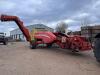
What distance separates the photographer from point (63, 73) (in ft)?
29.7

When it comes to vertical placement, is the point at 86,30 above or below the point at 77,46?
above

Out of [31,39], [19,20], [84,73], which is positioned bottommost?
[84,73]

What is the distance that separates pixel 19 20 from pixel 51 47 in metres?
4.07

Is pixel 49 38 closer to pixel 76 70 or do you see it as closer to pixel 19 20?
pixel 19 20

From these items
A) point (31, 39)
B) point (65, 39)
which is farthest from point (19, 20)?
point (65, 39)

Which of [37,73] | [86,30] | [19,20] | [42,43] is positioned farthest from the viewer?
[19,20]

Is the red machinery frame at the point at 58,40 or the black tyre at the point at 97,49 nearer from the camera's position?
the black tyre at the point at 97,49

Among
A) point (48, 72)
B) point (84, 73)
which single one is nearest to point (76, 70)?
point (84, 73)

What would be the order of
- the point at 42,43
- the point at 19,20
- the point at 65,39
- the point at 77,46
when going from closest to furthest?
the point at 77,46 → the point at 65,39 → the point at 42,43 → the point at 19,20

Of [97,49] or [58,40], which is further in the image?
[58,40]

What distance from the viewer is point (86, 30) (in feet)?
53.5

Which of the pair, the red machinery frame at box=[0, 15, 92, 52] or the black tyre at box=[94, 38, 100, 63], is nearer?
the black tyre at box=[94, 38, 100, 63]

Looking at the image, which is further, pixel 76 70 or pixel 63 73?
pixel 76 70

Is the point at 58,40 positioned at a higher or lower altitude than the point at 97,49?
higher
